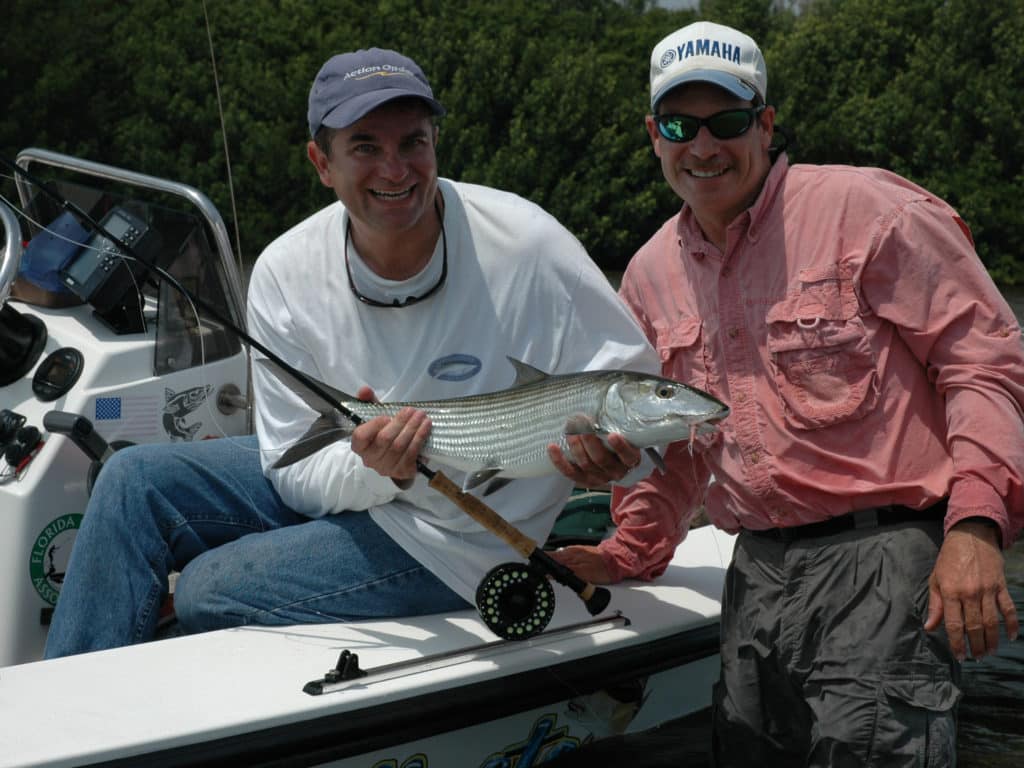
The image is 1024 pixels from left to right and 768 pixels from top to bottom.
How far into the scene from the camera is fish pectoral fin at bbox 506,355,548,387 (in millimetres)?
3123

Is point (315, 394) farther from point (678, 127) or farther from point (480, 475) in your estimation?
point (678, 127)

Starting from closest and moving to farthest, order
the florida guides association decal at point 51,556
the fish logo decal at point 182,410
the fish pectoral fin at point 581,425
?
the fish pectoral fin at point 581,425
the florida guides association decal at point 51,556
the fish logo decal at point 182,410

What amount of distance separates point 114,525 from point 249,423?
1451 mm

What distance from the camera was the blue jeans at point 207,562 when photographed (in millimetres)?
3426

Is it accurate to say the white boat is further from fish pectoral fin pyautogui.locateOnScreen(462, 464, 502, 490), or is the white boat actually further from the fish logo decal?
fish pectoral fin pyautogui.locateOnScreen(462, 464, 502, 490)

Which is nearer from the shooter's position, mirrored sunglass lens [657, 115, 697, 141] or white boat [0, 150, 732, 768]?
white boat [0, 150, 732, 768]

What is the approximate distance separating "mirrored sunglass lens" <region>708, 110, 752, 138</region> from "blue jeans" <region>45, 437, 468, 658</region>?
140cm

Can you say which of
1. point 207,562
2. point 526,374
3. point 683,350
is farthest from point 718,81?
point 207,562

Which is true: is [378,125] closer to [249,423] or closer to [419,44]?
[249,423]

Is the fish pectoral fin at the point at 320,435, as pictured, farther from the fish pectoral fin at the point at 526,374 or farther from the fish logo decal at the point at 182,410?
the fish logo decal at the point at 182,410

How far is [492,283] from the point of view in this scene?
3.46 m

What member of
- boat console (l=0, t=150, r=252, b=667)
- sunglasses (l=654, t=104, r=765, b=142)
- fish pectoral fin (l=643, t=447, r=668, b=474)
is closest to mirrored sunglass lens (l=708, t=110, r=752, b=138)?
sunglasses (l=654, t=104, r=765, b=142)

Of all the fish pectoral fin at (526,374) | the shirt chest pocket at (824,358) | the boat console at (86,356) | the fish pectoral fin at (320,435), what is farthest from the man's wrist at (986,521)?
the boat console at (86,356)

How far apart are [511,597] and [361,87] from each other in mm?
1397
